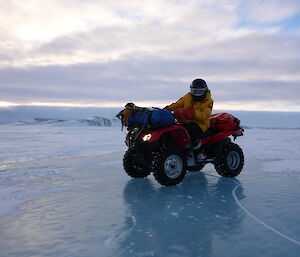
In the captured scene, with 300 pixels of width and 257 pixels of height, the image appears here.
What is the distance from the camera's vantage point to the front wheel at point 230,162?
6.80 metres

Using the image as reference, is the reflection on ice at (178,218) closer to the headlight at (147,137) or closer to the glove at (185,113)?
the headlight at (147,137)

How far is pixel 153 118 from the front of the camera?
18.9 ft

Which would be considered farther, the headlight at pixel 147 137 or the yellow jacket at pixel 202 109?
the yellow jacket at pixel 202 109

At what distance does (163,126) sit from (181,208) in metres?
1.85

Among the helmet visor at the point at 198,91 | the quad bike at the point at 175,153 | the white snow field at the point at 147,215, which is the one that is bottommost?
the white snow field at the point at 147,215

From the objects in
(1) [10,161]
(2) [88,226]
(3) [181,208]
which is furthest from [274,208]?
(1) [10,161]

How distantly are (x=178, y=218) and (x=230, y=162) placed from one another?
3.30 meters

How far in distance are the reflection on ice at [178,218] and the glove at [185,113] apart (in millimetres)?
1218

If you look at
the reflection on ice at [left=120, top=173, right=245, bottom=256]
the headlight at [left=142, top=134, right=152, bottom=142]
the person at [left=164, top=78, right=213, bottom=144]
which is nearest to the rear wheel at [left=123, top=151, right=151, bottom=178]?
the reflection on ice at [left=120, top=173, right=245, bottom=256]

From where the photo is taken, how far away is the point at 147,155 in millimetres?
6277

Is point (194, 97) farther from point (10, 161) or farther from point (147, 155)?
point (10, 161)

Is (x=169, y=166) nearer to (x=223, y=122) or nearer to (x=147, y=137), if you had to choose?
(x=147, y=137)

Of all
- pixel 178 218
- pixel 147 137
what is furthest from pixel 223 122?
pixel 178 218

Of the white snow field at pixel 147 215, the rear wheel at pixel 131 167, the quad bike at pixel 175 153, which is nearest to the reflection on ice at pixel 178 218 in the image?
the white snow field at pixel 147 215
